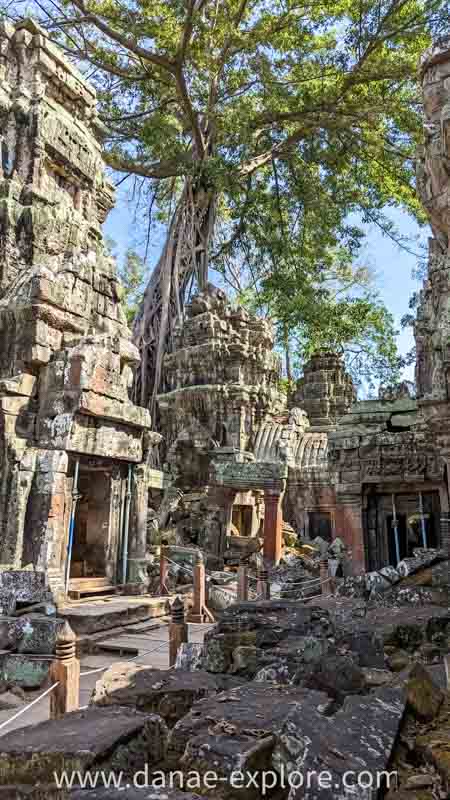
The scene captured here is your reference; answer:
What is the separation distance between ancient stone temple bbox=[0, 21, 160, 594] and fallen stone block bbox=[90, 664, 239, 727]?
339 cm

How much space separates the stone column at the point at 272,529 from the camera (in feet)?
38.1

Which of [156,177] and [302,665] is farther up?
[156,177]

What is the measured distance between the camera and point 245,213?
19.0 meters

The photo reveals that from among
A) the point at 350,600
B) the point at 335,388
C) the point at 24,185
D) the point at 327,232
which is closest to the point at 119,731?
the point at 350,600

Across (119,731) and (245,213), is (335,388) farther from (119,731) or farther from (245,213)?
(119,731)

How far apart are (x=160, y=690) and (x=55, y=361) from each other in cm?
519

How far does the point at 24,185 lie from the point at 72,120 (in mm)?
2561

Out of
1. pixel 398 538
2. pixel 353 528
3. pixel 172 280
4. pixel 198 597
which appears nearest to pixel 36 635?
pixel 198 597

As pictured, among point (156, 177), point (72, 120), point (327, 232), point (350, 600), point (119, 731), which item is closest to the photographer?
point (119, 731)

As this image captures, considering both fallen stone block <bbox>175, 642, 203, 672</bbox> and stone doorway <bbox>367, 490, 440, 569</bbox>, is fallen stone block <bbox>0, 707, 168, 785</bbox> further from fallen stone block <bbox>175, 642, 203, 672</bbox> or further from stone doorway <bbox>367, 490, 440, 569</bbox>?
stone doorway <bbox>367, 490, 440, 569</bbox>

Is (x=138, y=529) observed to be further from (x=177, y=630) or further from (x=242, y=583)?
(x=177, y=630)

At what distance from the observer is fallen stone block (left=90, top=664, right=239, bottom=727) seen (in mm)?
2674

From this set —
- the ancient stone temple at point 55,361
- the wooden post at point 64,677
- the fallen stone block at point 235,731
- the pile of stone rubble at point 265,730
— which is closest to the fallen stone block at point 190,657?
the pile of stone rubble at point 265,730

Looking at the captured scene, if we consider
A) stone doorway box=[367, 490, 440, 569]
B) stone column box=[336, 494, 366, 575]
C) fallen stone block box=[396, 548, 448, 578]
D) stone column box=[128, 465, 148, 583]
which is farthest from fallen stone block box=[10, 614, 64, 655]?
stone doorway box=[367, 490, 440, 569]
